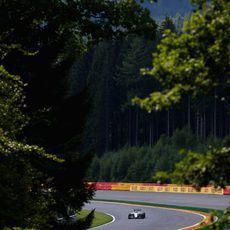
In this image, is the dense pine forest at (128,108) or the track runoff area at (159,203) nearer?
the track runoff area at (159,203)

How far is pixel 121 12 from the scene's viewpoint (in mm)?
14141

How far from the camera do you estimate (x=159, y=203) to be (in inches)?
2603

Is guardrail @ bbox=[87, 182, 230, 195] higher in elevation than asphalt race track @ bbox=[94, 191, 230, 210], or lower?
higher

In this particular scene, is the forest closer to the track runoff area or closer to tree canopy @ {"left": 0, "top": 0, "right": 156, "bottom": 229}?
tree canopy @ {"left": 0, "top": 0, "right": 156, "bottom": 229}

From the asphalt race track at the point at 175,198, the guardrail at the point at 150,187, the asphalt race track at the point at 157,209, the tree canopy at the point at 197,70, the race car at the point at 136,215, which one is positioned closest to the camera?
the tree canopy at the point at 197,70

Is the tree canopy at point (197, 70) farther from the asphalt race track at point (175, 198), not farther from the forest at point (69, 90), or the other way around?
the asphalt race track at point (175, 198)

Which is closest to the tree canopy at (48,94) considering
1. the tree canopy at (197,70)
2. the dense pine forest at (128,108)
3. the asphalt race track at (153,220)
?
the tree canopy at (197,70)

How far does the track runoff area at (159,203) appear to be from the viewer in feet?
160

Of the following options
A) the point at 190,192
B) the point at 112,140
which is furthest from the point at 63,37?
the point at 112,140

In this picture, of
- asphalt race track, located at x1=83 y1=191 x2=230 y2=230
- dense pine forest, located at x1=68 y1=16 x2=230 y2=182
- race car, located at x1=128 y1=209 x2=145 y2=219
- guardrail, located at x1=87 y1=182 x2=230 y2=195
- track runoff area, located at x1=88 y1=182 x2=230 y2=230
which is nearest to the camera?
asphalt race track, located at x1=83 y1=191 x2=230 y2=230

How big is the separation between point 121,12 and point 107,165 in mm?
79194

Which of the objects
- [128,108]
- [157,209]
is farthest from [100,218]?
[128,108]

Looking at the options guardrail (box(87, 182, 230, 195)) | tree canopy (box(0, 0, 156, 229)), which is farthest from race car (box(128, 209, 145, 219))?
tree canopy (box(0, 0, 156, 229))

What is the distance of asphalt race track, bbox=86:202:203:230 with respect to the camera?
46344 mm
